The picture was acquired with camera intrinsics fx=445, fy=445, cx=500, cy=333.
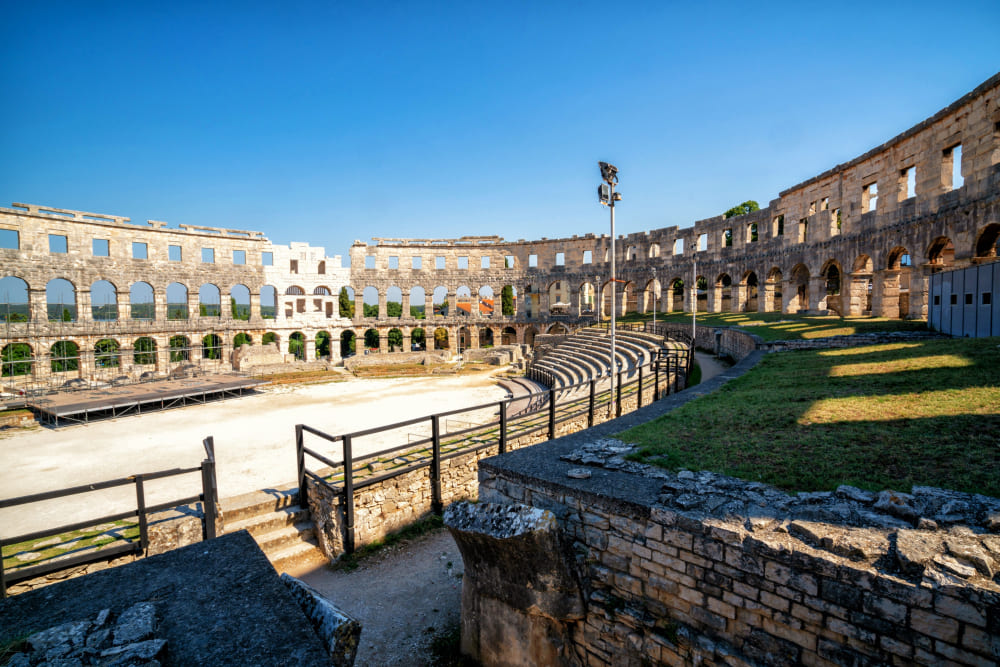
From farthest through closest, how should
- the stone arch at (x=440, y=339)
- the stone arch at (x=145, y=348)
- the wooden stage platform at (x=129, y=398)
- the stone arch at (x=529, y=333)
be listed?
1. the stone arch at (x=440, y=339)
2. the stone arch at (x=529, y=333)
3. the stone arch at (x=145, y=348)
4. the wooden stage platform at (x=129, y=398)

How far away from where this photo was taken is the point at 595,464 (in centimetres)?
459

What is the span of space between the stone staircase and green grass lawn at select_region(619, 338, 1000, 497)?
4.96 meters

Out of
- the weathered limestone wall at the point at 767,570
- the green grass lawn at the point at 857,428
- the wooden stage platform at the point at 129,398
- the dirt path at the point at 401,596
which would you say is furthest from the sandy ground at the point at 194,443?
the weathered limestone wall at the point at 767,570

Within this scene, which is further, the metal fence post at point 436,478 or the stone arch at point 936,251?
the stone arch at point 936,251

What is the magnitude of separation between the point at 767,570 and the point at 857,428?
115 inches

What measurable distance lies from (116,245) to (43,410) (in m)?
19.2

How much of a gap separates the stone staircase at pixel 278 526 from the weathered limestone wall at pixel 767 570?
13.6 ft

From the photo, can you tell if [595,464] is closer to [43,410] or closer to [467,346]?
[43,410]

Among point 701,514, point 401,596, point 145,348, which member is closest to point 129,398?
point 401,596

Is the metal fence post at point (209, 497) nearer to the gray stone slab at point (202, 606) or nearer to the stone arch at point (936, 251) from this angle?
the gray stone slab at point (202, 606)

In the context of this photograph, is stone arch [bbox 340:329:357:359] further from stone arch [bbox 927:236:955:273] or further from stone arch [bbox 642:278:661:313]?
stone arch [bbox 927:236:955:273]

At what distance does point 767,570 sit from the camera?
294 cm

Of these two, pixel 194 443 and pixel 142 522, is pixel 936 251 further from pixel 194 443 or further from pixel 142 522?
pixel 194 443

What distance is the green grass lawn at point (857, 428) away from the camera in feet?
12.4
